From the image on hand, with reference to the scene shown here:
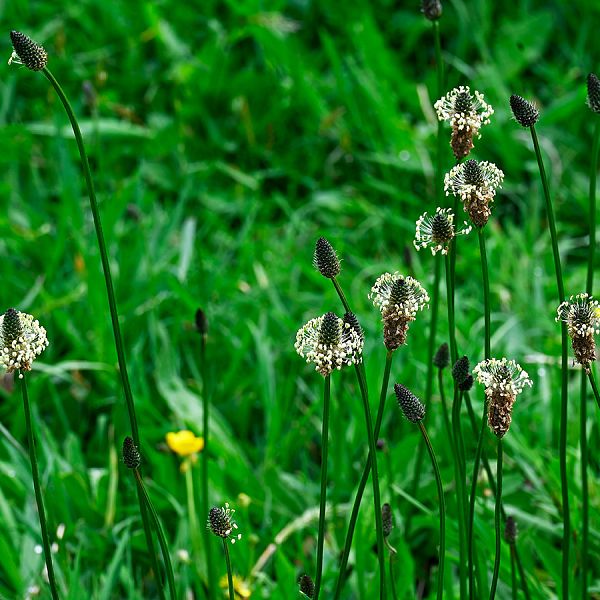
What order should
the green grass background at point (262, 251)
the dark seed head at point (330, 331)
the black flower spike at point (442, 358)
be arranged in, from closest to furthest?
1. the dark seed head at point (330, 331)
2. the black flower spike at point (442, 358)
3. the green grass background at point (262, 251)

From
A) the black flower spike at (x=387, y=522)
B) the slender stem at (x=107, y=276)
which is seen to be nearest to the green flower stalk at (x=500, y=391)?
the black flower spike at (x=387, y=522)

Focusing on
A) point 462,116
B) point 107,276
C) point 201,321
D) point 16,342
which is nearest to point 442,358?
point 201,321

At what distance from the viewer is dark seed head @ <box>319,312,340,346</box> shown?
1.15 m

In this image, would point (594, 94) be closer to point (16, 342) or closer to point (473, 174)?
point (473, 174)

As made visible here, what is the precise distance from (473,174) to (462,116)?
0.12 m

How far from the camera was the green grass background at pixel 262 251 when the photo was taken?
226cm

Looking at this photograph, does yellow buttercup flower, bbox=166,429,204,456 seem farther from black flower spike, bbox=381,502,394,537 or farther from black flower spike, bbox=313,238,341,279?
black flower spike, bbox=313,238,341,279

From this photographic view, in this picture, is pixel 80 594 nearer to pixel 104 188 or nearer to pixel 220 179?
pixel 104 188

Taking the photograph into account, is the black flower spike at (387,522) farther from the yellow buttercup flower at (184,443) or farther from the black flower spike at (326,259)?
the yellow buttercup flower at (184,443)

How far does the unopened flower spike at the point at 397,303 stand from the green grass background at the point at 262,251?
0.81m

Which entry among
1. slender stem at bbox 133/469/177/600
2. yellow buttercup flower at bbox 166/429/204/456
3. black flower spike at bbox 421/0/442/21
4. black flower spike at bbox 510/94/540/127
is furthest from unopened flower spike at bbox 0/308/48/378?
yellow buttercup flower at bbox 166/429/204/456

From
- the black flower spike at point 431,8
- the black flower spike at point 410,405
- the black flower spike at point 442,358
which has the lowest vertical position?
the black flower spike at point 410,405

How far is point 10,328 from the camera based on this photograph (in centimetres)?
123

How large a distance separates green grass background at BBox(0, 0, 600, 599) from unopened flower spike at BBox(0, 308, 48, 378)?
756 millimetres
